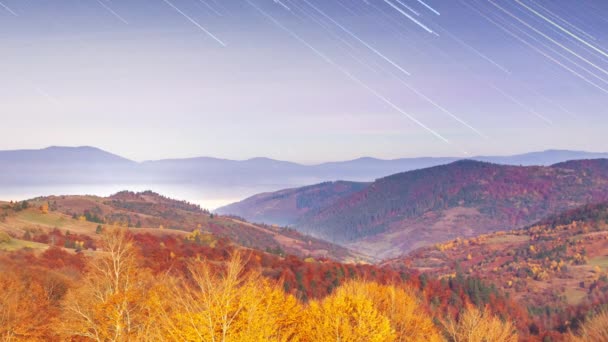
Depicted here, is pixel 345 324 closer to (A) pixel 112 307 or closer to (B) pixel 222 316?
(B) pixel 222 316

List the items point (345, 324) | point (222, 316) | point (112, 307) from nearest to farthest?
point (222, 316) < point (112, 307) < point (345, 324)

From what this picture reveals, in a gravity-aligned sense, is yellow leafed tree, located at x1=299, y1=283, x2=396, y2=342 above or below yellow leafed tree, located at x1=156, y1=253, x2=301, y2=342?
below

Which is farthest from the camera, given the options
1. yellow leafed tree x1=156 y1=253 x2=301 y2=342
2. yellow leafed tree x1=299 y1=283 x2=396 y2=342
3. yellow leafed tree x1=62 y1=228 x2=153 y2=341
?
yellow leafed tree x1=299 y1=283 x2=396 y2=342

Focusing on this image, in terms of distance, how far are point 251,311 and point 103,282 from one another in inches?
634

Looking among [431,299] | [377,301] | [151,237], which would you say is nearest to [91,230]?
[151,237]

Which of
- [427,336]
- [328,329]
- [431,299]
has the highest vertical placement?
[328,329]

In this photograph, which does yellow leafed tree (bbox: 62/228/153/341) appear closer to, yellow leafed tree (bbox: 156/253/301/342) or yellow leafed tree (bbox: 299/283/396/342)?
yellow leafed tree (bbox: 156/253/301/342)

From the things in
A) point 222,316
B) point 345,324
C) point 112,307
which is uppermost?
point 222,316

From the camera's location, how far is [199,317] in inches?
973

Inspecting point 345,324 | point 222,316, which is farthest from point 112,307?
point 345,324

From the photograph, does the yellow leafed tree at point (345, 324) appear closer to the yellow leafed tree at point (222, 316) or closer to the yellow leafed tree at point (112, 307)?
the yellow leafed tree at point (222, 316)

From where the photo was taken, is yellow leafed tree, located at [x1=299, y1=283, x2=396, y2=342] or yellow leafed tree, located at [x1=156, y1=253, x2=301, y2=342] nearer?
yellow leafed tree, located at [x1=156, y1=253, x2=301, y2=342]

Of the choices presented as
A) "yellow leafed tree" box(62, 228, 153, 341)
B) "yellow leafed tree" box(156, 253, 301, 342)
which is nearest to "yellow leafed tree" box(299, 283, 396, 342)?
"yellow leafed tree" box(156, 253, 301, 342)

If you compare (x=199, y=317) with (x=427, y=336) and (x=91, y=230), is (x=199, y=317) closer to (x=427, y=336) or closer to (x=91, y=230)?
(x=427, y=336)
